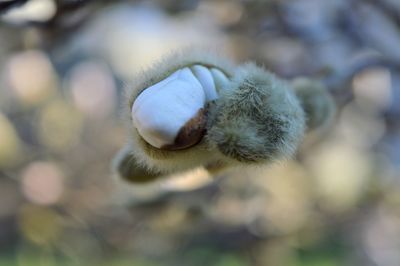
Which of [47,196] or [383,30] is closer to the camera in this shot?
[383,30]

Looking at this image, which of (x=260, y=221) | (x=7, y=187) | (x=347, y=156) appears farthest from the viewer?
(x=7, y=187)

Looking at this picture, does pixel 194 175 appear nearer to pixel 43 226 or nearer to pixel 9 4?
pixel 9 4

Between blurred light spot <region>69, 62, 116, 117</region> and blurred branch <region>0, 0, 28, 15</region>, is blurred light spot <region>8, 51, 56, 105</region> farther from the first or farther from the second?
blurred branch <region>0, 0, 28, 15</region>

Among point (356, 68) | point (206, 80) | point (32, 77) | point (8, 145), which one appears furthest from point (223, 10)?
point (8, 145)

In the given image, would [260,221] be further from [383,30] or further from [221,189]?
[383,30]

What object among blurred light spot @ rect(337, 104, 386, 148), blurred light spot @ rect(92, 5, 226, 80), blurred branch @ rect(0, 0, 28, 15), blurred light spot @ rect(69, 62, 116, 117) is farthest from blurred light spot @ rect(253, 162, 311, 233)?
blurred branch @ rect(0, 0, 28, 15)

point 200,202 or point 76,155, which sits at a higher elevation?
point 200,202

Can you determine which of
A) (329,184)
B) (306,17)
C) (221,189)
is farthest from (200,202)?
(329,184)

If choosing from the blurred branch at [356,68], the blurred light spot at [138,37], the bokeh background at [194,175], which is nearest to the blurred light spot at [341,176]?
the bokeh background at [194,175]
